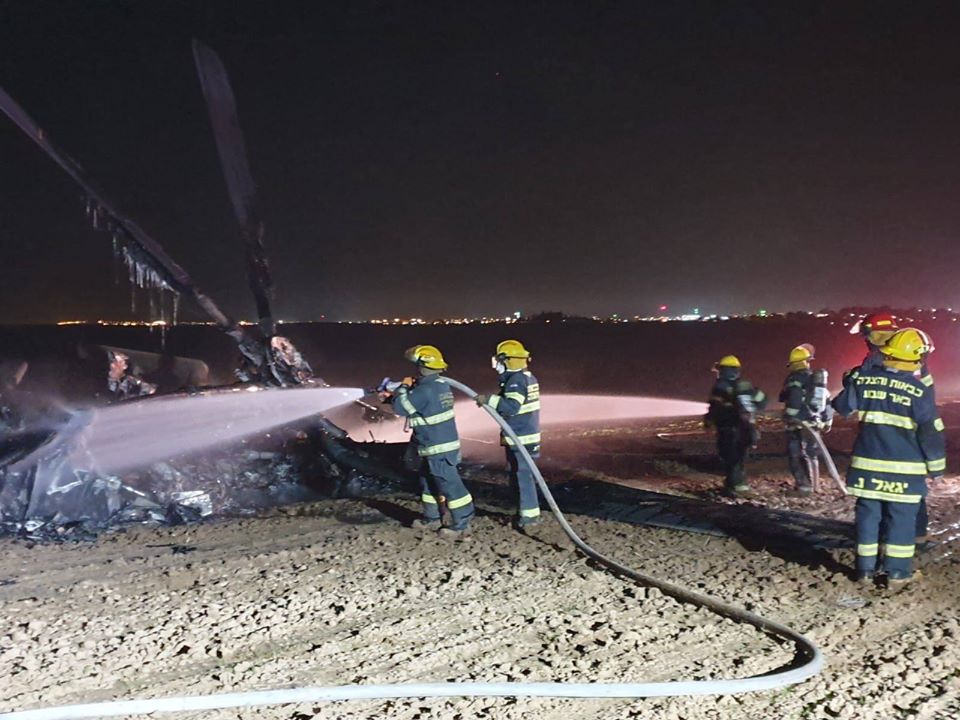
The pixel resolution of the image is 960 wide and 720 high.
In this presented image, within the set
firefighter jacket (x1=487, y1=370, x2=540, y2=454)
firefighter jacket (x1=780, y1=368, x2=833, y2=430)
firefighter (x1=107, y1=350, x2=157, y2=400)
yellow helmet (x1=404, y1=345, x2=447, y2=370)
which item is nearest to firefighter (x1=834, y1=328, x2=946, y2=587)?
firefighter jacket (x1=487, y1=370, x2=540, y2=454)

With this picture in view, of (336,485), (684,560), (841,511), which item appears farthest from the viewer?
(336,485)

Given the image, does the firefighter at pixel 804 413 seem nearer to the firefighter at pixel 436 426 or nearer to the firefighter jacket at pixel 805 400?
the firefighter jacket at pixel 805 400

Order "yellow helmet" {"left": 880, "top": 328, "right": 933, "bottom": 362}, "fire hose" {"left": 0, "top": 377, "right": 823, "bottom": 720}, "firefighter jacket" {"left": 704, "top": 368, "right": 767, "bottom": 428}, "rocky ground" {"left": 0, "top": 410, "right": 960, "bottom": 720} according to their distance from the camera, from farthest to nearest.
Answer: "firefighter jacket" {"left": 704, "top": 368, "right": 767, "bottom": 428}, "yellow helmet" {"left": 880, "top": 328, "right": 933, "bottom": 362}, "rocky ground" {"left": 0, "top": 410, "right": 960, "bottom": 720}, "fire hose" {"left": 0, "top": 377, "right": 823, "bottom": 720}

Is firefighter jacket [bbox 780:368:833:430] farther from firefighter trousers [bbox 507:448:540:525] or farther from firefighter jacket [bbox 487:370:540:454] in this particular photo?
firefighter trousers [bbox 507:448:540:525]

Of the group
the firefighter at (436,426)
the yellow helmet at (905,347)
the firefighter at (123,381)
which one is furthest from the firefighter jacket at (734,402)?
the firefighter at (123,381)

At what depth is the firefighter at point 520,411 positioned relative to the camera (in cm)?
661

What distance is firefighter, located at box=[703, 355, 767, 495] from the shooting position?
8102 millimetres

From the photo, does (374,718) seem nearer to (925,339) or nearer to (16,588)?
Result: (16,588)

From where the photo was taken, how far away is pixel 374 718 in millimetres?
3408

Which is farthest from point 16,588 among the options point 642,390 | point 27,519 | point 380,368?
point 380,368

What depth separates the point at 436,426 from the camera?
21.4 ft

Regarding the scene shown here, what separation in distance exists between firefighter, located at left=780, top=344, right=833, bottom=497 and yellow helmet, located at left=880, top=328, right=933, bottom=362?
2847mm

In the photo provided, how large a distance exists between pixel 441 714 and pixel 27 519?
564cm

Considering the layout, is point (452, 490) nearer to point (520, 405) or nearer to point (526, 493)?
point (526, 493)
